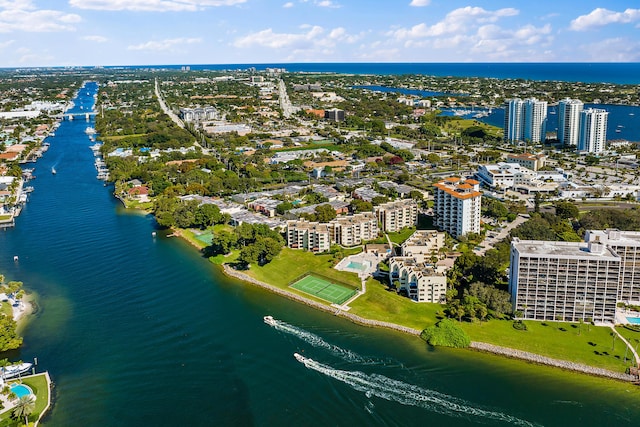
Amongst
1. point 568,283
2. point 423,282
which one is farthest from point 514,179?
point 423,282

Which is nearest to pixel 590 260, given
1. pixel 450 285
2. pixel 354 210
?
pixel 450 285

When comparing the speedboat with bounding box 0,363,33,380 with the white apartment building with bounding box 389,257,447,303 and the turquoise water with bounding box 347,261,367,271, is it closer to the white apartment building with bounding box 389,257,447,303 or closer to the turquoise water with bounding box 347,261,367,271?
the turquoise water with bounding box 347,261,367,271

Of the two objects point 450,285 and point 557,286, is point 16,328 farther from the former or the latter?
point 557,286

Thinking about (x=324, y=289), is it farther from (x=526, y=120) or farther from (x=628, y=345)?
(x=526, y=120)

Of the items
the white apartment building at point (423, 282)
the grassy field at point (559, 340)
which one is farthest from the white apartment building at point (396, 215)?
the grassy field at point (559, 340)

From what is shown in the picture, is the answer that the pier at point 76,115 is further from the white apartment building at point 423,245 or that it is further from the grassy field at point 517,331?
the grassy field at point 517,331

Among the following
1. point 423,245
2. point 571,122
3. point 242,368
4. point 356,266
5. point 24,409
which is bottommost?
point 242,368
